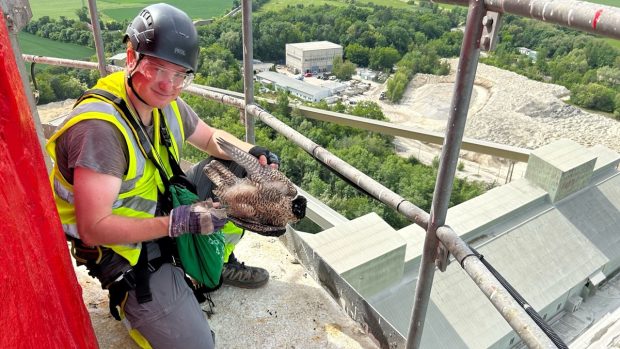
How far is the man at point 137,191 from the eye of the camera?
2.14 metres

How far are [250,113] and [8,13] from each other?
172cm

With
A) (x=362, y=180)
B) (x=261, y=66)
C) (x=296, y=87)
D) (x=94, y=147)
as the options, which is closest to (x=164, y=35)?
(x=94, y=147)

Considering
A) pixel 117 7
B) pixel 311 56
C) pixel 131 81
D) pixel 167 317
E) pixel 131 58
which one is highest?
pixel 131 58

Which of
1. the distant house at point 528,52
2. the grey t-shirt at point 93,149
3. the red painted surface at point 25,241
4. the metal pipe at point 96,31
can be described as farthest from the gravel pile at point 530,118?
the red painted surface at point 25,241

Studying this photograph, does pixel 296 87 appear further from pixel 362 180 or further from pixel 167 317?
pixel 167 317

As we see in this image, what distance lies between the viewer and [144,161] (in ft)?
7.82

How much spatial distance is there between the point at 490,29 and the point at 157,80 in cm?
155

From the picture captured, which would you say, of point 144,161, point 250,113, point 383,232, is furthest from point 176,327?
point 383,232

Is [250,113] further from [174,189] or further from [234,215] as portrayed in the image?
[234,215]

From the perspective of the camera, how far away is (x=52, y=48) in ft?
116

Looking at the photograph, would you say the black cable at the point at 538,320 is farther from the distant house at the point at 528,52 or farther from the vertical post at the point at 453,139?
the distant house at the point at 528,52

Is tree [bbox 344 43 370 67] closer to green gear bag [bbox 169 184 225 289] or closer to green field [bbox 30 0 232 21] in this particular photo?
green field [bbox 30 0 232 21]

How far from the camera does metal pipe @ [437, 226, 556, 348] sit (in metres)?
1.60

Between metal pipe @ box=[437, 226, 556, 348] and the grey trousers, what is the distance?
4.43ft
